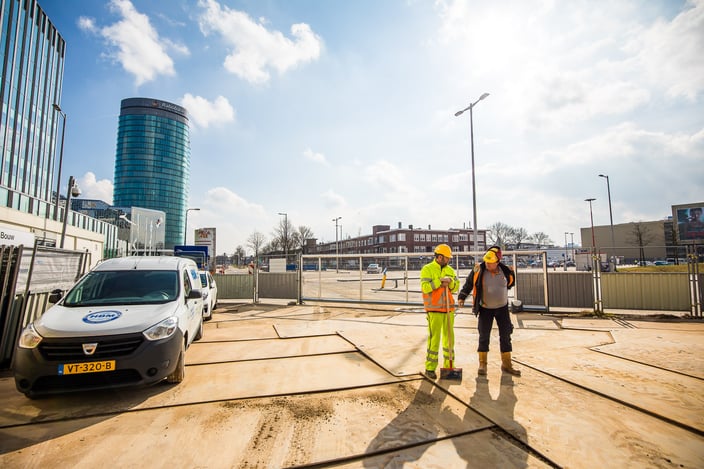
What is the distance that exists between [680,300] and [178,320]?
13.7 metres

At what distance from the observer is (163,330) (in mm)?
4254

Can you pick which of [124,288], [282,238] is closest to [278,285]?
[124,288]

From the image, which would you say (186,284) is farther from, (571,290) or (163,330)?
(571,290)

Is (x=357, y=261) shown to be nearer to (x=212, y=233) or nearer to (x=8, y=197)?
(x=212, y=233)

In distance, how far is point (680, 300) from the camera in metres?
9.96

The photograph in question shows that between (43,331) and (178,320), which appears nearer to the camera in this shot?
(43,331)

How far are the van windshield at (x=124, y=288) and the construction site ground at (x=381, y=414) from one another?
1.25 metres

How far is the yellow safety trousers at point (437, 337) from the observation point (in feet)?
15.7

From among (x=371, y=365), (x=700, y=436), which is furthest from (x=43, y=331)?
(x=700, y=436)

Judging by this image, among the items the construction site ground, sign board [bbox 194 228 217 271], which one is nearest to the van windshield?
the construction site ground

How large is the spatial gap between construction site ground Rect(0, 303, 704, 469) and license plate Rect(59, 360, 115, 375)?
1.56ft

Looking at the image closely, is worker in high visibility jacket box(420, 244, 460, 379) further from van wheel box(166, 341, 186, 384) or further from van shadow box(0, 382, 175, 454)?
van shadow box(0, 382, 175, 454)

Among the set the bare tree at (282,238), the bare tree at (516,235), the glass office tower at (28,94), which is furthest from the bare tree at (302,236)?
the bare tree at (516,235)

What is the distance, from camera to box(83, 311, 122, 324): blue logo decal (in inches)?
162
